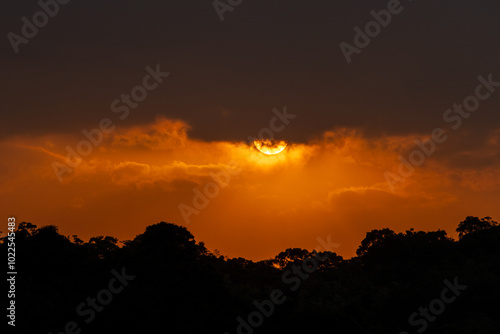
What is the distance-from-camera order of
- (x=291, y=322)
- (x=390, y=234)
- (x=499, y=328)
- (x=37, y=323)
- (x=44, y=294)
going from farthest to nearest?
(x=390, y=234), (x=499, y=328), (x=291, y=322), (x=44, y=294), (x=37, y=323)

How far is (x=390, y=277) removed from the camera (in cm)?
7725

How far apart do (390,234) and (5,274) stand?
5474 cm

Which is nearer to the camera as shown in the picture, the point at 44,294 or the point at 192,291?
the point at 44,294

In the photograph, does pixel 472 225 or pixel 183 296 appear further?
pixel 472 225

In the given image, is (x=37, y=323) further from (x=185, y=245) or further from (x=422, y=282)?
(x=422, y=282)

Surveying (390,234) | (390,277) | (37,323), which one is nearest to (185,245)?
(37,323)

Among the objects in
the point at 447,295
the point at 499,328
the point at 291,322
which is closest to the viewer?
the point at 291,322

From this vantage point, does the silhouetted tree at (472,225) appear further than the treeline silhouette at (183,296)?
Yes

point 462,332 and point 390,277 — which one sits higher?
point 390,277

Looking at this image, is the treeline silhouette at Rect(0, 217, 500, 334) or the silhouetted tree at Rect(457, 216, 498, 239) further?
the silhouetted tree at Rect(457, 216, 498, 239)

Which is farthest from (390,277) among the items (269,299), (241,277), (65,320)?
(65,320)

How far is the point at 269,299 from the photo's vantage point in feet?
167

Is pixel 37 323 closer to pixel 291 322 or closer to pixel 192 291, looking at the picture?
pixel 192 291

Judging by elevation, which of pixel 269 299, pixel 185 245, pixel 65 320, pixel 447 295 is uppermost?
pixel 185 245
